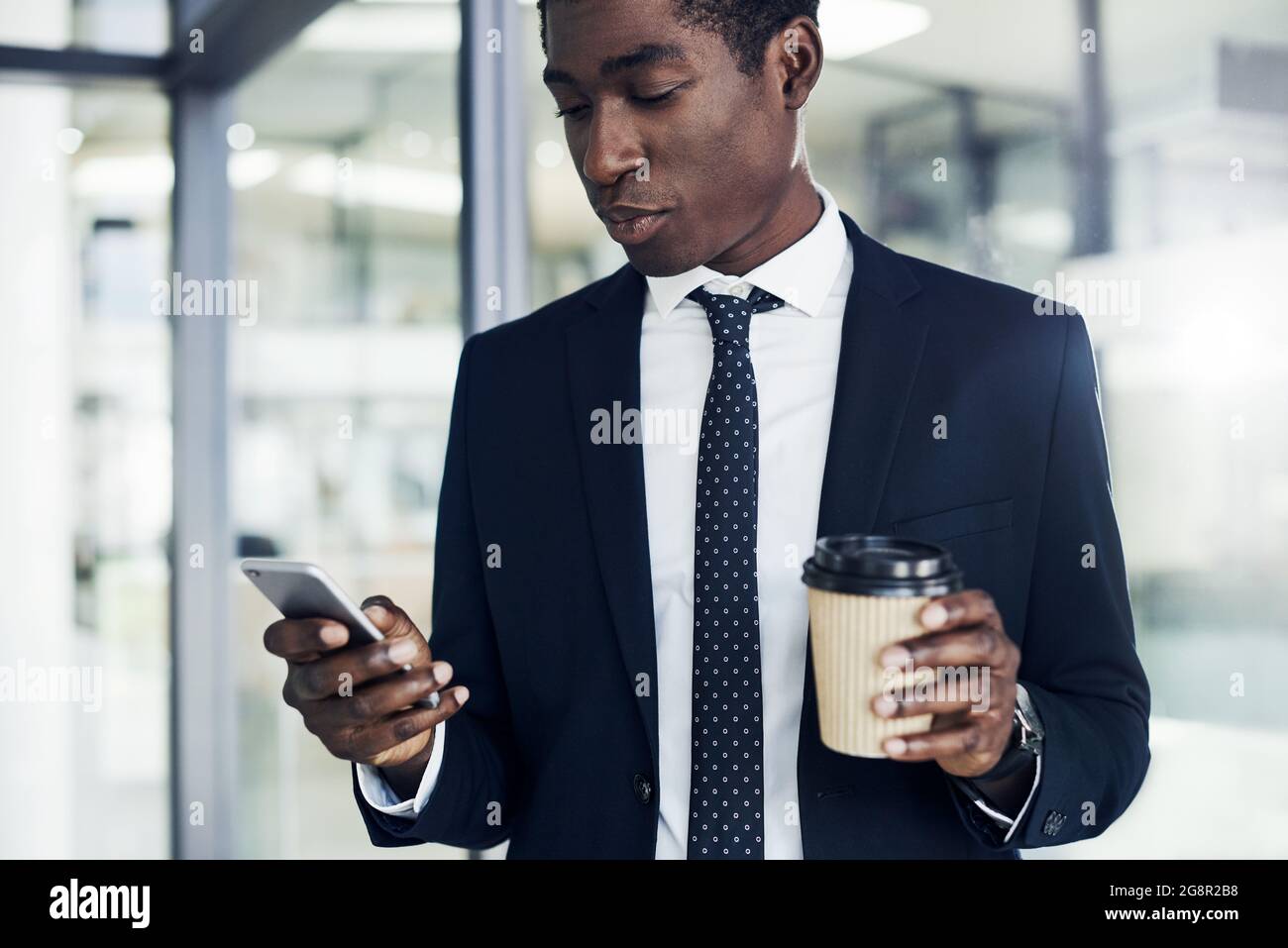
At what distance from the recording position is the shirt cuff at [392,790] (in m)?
1.19

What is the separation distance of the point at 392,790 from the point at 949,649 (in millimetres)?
673

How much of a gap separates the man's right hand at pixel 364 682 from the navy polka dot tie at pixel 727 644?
10.7 inches

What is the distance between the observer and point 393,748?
43.3 inches

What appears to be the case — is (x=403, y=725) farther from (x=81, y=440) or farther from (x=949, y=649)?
(x=81, y=440)

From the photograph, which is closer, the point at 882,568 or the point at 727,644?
the point at 882,568

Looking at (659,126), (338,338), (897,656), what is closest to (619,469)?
(659,126)

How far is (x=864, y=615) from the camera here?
2.83ft

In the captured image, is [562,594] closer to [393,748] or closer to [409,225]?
[393,748]

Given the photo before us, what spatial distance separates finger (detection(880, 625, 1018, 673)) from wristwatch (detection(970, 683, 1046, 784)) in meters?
0.18

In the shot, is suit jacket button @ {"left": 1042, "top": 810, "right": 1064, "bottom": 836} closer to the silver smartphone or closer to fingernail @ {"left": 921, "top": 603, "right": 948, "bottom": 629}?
fingernail @ {"left": 921, "top": 603, "right": 948, "bottom": 629}

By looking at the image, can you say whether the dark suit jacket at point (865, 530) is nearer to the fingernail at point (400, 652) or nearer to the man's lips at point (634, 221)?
the man's lips at point (634, 221)

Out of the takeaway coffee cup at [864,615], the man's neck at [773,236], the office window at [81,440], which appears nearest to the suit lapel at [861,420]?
the man's neck at [773,236]
